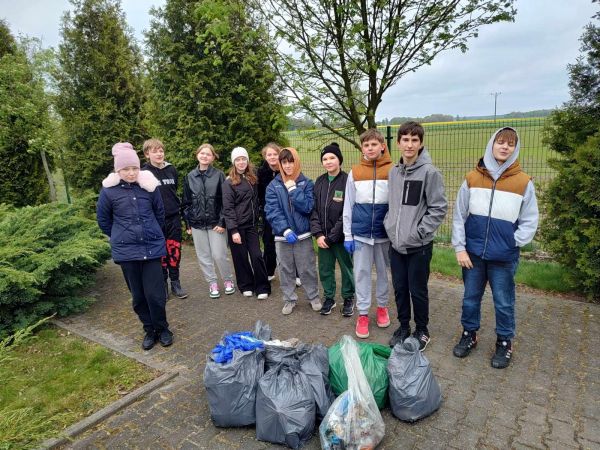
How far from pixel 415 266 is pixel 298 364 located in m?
1.39

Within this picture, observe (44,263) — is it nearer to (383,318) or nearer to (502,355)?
(383,318)

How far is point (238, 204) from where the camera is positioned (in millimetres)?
5047

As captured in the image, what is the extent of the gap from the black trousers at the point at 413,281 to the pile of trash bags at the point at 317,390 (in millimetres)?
709

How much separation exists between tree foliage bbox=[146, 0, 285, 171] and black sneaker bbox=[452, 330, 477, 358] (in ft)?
15.5

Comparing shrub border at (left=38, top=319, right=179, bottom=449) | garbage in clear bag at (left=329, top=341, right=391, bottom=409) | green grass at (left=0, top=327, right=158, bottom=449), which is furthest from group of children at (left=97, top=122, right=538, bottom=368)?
garbage in clear bag at (left=329, top=341, right=391, bottom=409)

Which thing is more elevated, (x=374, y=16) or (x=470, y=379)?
(x=374, y=16)

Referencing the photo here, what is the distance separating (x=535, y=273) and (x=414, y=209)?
3116mm

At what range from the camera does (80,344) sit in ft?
14.2

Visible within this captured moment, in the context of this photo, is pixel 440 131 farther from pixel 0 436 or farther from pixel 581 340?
pixel 0 436

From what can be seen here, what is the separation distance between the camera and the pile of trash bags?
261cm

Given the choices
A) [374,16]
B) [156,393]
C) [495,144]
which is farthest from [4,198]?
[495,144]

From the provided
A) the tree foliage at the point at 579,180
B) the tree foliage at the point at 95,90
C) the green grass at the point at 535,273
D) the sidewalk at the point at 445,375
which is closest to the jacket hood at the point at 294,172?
the sidewalk at the point at 445,375

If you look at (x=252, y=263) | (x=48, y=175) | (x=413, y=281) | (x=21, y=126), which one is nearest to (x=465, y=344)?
(x=413, y=281)

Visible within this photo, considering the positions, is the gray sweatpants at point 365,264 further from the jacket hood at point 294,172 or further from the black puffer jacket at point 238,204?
the black puffer jacket at point 238,204
